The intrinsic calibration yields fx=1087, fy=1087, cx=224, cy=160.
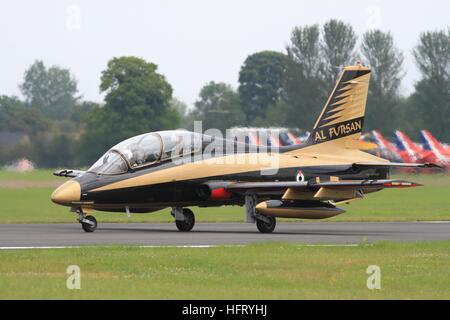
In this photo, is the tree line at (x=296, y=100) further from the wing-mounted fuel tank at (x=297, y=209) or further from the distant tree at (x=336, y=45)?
the wing-mounted fuel tank at (x=297, y=209)

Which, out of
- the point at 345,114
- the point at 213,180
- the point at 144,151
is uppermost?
the point at 345,114

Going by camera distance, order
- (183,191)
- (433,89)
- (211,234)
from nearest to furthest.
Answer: (211,234), (183,191), (433,89)

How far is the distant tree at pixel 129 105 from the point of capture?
78.2 meters

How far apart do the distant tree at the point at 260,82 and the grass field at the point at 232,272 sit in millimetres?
91137

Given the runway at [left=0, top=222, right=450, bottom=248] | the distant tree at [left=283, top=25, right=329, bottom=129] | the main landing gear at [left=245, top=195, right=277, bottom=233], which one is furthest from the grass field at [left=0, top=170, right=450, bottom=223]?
the distant tree at [left=283, top=25, right=329, bottom=129]

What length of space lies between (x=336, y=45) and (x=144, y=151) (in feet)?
200

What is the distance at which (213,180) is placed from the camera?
2908 centimetres

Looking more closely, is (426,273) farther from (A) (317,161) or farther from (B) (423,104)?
(B) (423,104)

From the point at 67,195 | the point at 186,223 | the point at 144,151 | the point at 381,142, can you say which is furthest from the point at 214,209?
the point at 381,142

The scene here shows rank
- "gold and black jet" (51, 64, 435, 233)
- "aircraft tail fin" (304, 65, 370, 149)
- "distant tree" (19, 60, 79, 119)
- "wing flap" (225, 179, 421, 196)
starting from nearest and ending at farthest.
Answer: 1. "wing flap" (225, 179, 421, 196)
2. "gold and black jet" (51, 64, 435, 233)
3. "aircraft tail fin" (304, 65, 370, 149)
4. "distant tree" (19, 60, 79, 119)

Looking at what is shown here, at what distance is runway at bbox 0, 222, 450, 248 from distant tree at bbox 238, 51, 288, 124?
80061 mm

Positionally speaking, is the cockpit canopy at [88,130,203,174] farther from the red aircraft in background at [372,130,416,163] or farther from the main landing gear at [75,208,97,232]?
the red aircraft in background at [372,130,416,163]

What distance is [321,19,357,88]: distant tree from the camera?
3371 inches

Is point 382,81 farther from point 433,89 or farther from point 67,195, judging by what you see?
point 67,195
